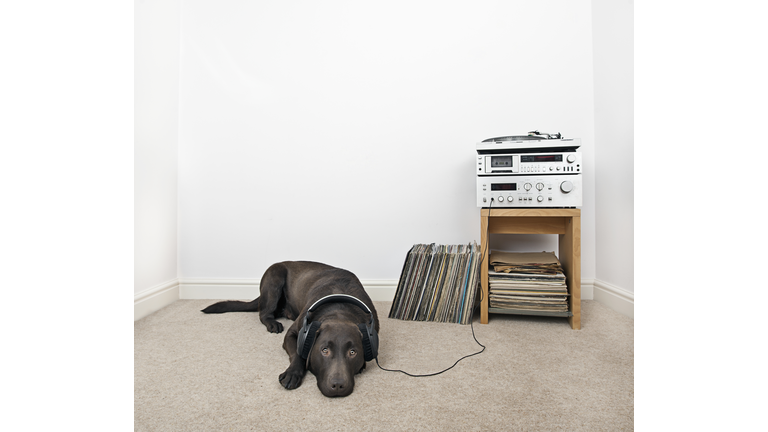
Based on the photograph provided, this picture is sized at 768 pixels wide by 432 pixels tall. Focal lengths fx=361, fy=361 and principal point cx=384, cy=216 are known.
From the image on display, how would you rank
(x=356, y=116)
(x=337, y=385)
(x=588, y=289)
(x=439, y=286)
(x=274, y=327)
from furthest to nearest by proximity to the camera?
(x=356, y=116) → (x=588, y=289) → (x=439, y=286) → (x=274, y=327) → (x=337, y=385)

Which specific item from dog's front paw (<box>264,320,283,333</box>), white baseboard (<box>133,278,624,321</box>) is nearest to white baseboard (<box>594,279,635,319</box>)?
white baseboard (<box>133,278,624,321</box>)

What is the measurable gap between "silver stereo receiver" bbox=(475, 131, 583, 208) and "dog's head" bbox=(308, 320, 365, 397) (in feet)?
3.09

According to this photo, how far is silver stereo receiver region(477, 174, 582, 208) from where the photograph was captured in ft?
5.51

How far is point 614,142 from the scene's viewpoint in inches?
76.7

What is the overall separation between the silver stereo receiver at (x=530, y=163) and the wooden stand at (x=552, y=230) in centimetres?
19

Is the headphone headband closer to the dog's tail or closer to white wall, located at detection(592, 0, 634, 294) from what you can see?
the dog's tail

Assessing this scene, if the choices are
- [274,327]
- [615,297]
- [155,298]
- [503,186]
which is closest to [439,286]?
[503,186]

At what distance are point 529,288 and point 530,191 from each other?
0.46 meters

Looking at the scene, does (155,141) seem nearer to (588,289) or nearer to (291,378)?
(291,378)
